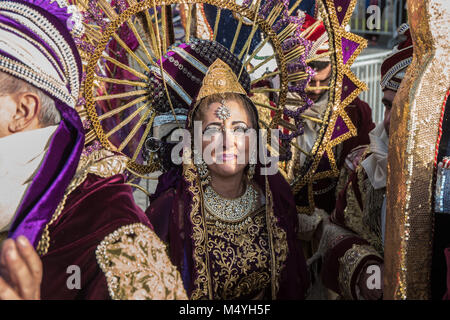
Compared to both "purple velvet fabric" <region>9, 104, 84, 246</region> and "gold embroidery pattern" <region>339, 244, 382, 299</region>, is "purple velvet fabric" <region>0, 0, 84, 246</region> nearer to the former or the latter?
"purple velvet fabric" <region>9, 104, 84, 246</region>

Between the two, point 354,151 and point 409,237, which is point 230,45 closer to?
point 354,151

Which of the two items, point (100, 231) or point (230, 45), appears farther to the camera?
point (230, 45)

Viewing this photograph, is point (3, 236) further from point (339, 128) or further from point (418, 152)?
point (339, 128)

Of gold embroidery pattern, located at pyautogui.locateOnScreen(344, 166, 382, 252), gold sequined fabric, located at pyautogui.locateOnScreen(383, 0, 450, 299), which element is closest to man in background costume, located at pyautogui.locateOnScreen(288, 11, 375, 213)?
gold embroidery pattern, located at pyautogui.locateOnScreen(344, 166, 382, 252)

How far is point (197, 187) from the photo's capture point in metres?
1.64

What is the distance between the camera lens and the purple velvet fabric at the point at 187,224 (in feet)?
5.19

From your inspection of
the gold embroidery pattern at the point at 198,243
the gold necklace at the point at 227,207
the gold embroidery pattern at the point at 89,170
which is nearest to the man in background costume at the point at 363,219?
the gold necklace at the point at 227,207

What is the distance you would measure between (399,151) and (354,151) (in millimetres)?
1077

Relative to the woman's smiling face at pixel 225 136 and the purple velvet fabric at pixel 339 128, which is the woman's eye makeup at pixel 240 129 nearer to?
the woman's smiling face at pixel 225 136

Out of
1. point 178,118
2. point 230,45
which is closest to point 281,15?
point 230,45

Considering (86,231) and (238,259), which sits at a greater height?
(86,231)

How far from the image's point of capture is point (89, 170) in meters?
1.29

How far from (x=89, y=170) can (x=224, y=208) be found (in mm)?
533

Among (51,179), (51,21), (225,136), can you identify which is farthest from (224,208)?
(51,21)
